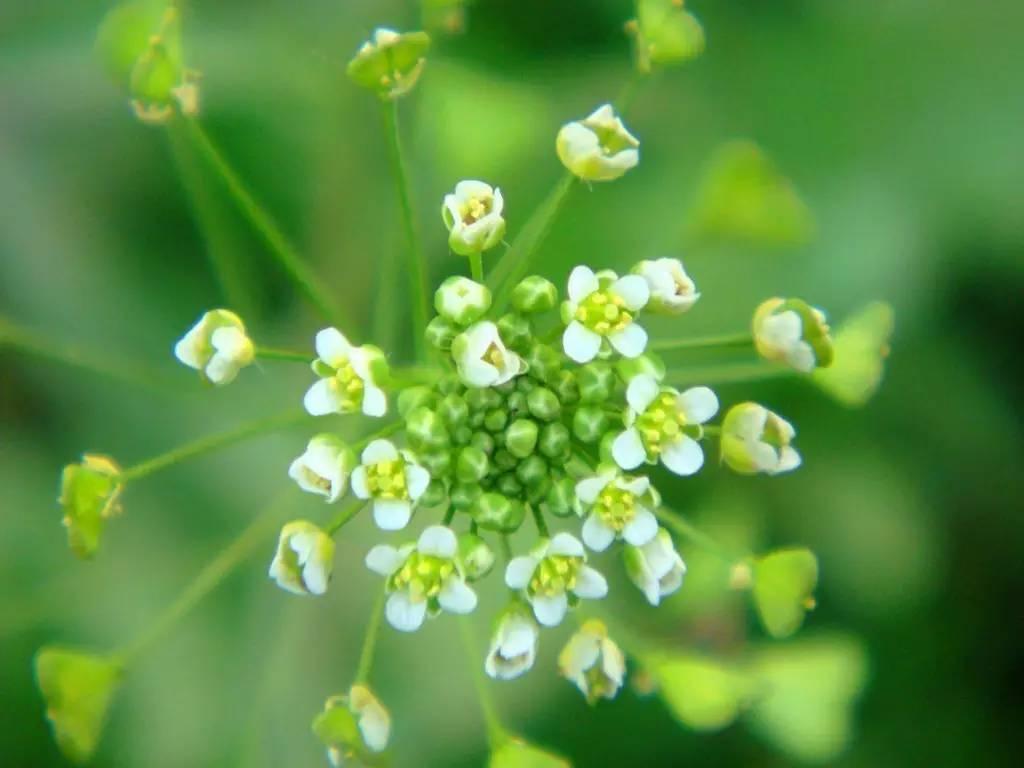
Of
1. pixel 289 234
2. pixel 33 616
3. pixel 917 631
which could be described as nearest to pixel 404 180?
pixel 289 234

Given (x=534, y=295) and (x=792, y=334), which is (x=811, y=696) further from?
(x=534, y=295)

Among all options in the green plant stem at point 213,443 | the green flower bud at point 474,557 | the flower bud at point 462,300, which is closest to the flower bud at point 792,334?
the flower bud at point 462,300

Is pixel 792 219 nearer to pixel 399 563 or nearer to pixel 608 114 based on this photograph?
pixel 608 114

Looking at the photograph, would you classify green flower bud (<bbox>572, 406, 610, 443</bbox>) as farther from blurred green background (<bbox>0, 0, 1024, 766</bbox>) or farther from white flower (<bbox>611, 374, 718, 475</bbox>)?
blurred green background (<bbox>0, 0, 1024, 766</bbox>)

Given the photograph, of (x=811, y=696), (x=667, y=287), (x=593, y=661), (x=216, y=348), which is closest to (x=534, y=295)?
(x=667, y=287)

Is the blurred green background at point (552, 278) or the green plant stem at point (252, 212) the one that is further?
the blurred green background at point (552, 278)

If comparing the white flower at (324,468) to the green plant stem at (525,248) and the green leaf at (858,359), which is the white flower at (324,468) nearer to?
the green plant stem at (525,248)

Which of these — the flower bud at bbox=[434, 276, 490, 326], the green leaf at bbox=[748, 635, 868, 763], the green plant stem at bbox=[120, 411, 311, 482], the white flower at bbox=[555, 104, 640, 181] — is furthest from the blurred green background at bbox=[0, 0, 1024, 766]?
the flower bud at bbox=[434, 276, 490, 326]
